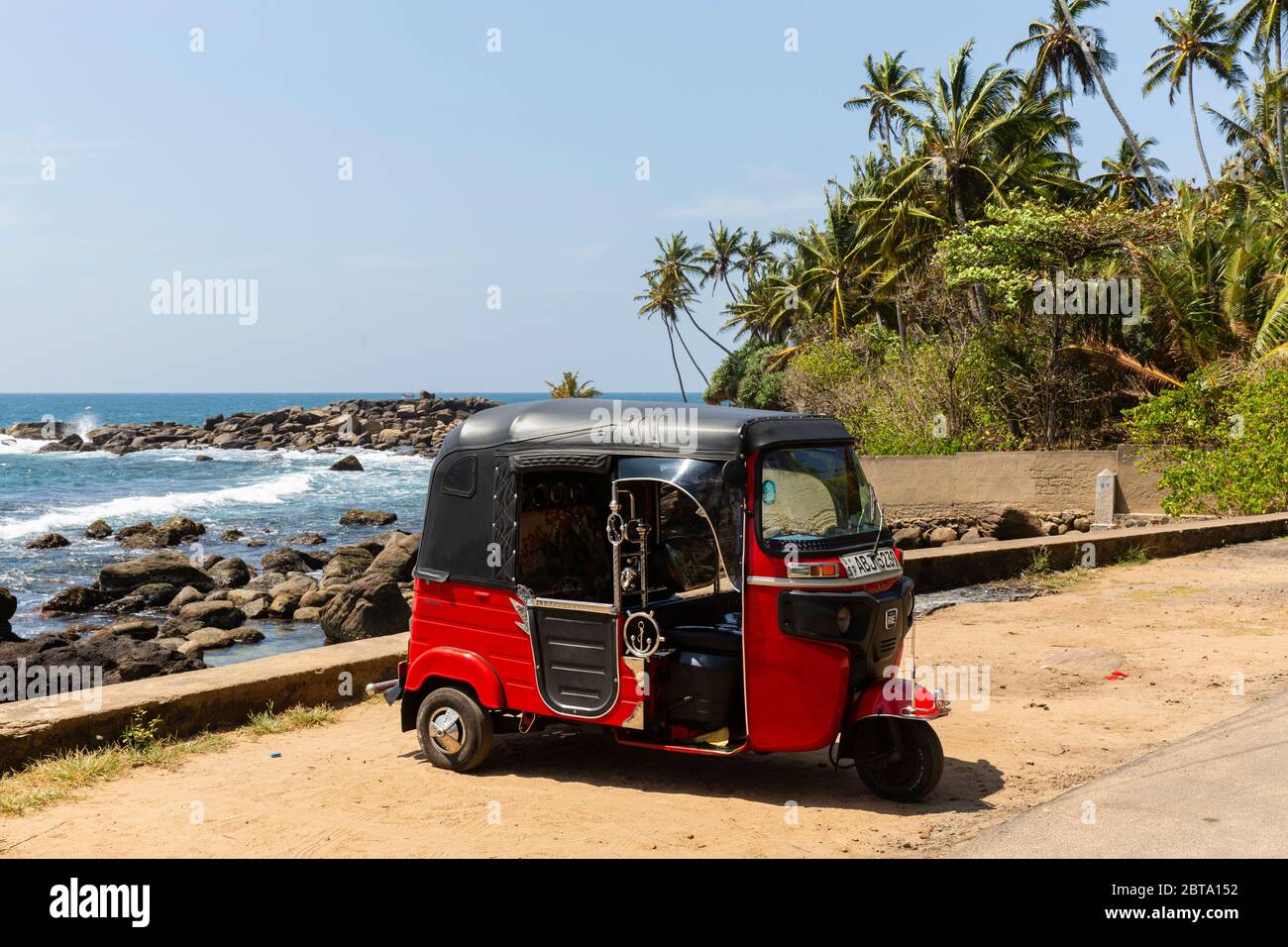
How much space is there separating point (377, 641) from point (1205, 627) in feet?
25.9

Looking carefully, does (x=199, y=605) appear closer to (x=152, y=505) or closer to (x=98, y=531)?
(x=98, y=531)

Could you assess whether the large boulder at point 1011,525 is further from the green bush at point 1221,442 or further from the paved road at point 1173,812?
the paved road at point 1173,812

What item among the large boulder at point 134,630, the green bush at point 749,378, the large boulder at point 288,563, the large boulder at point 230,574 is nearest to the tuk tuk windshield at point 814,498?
the large boulder at point 134,630

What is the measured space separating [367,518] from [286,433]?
48698 millimetres

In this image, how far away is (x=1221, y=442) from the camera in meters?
21.6

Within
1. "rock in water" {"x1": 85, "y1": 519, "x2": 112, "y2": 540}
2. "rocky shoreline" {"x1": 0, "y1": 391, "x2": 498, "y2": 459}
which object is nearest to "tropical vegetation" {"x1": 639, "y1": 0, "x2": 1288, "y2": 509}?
"rock in water" {"x1": 85, "y1": 519, "x2": 112, "y2": 540}

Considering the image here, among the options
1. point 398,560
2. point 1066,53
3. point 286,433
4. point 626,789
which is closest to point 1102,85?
point 1066,53

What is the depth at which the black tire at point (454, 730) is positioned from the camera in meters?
6.77

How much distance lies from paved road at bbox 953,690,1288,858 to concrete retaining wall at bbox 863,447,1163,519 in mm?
17782

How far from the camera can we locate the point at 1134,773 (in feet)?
21.3

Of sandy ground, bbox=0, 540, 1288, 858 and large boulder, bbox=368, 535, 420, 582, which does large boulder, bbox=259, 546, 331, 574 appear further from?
sandy ground, bbox=0, 540, 1288, 858

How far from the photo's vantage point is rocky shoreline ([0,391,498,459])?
80875mm

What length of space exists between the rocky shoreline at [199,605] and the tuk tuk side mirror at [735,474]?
383 inches
